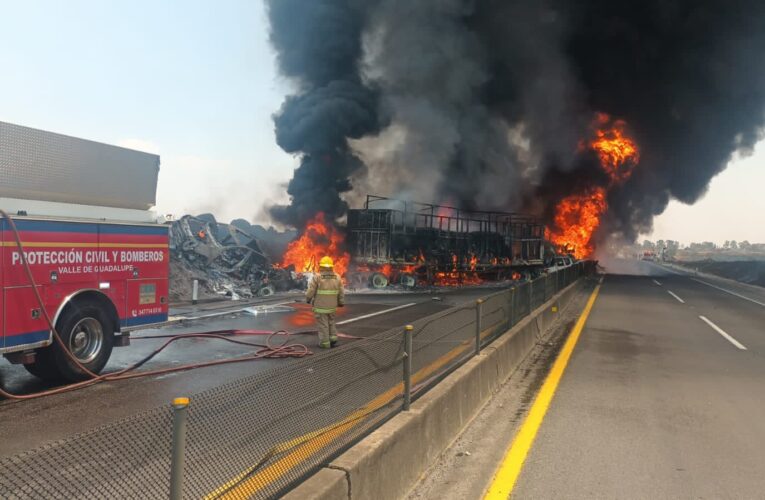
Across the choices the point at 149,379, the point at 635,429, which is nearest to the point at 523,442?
the point at 635,429

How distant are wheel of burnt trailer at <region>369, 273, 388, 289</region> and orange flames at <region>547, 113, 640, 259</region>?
20.5 meters

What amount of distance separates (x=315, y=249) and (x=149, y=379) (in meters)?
16.5

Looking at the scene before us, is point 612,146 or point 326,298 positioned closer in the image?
point 326,298

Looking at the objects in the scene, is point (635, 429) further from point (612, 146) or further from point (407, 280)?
point (612, 146)

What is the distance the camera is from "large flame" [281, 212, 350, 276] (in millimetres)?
22844

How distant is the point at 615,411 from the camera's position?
222 inches

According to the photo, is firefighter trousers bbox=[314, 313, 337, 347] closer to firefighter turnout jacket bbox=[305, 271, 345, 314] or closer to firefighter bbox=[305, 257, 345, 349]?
firefighter bbox=[305, 257, 345, 349]

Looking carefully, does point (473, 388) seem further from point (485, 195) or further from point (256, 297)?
point (485, 195)

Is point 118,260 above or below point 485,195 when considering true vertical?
below

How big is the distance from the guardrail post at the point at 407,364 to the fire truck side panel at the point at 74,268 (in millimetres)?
4304

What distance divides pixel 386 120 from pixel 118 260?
1106 inches

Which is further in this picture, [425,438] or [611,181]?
[611,181]

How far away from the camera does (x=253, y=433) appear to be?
2.71 metres

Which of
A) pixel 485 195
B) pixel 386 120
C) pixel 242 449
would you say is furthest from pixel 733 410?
pixel 485 195
